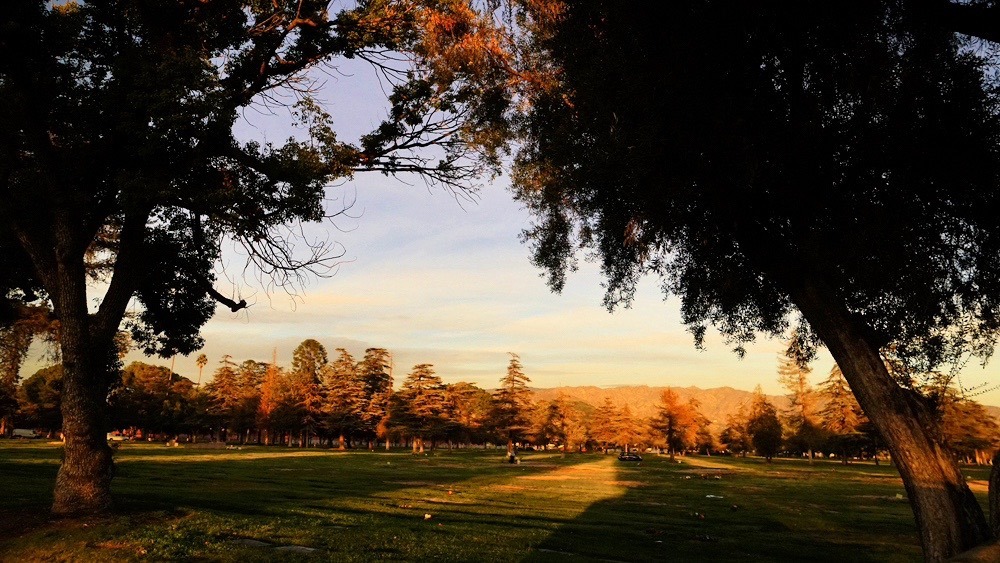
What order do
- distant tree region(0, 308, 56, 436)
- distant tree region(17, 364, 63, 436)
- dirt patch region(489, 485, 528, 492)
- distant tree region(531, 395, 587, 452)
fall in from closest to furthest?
distant tree region(0, 308, 56, 436) < dirt patch region(489, 485, 528, 492) < distant tree region(17, 364, 63, 436) < distant tree region(531, 395, 587, 452)

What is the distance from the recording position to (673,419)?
83938mm

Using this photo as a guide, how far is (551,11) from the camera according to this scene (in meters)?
14.4

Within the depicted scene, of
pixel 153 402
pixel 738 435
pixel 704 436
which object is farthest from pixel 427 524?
pixel 704 436

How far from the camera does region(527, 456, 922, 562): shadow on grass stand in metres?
12.4

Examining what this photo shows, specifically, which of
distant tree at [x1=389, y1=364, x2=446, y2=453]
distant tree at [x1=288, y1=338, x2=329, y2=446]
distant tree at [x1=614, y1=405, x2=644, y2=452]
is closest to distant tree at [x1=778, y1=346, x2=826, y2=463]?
distant tree at [x1=614, y1=405, x2=644, y2=452]

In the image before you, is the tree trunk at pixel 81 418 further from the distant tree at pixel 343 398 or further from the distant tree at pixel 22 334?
the distant tree at pixel 343 398

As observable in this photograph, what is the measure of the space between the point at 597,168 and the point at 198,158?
27.0ft

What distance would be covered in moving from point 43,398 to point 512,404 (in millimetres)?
67017

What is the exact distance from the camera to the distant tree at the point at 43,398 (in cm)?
8131

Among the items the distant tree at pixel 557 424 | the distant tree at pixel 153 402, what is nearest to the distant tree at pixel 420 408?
the distant tree at pixel 557 424

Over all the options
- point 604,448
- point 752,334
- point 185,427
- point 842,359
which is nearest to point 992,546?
point 842,359

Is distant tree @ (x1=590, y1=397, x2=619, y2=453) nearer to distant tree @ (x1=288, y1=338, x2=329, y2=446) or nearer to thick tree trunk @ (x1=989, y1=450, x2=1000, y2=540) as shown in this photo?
distant tree @ (x1=288, y1=338, x2=329, y2=446)

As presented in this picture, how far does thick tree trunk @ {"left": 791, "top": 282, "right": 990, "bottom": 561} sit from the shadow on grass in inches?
174

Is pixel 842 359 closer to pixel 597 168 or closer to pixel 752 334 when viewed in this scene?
pixel 752 334
